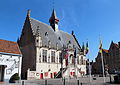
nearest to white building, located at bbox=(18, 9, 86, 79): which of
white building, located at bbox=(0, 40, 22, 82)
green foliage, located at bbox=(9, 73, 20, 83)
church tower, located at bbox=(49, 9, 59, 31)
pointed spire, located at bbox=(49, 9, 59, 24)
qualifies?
church tower, located at bbox=(49, 9, 59, 31)

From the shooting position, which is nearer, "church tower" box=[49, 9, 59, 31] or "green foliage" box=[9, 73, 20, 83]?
"green foliage" box=[9, 73, 20, 83]

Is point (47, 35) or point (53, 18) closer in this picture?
point (47, 35)

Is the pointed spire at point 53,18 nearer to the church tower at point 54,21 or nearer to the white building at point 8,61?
the church tower at point 54,21

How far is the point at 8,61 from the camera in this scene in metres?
23.3

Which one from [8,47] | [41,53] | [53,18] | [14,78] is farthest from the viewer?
[53,18]

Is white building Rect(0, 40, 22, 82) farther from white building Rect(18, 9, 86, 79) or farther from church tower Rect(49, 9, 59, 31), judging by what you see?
church tower Rect(49, 9, 59, 31)

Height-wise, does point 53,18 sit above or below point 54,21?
above

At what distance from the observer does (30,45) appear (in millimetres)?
36688

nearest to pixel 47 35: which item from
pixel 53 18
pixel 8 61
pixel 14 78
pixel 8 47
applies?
pixel 53 18

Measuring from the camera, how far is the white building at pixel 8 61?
74.2 feet

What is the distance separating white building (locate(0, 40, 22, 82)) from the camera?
74.2ft

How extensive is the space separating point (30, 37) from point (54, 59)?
388 inches

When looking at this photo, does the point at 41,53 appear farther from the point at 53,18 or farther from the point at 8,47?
the point at 53,18

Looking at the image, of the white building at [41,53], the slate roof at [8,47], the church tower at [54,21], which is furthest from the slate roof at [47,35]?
the slate roof at [8,47]
